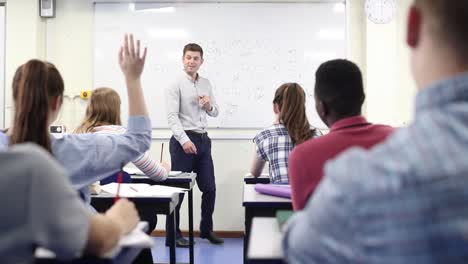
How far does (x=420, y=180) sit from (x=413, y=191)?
0.06 feet

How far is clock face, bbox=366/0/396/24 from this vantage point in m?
4.38

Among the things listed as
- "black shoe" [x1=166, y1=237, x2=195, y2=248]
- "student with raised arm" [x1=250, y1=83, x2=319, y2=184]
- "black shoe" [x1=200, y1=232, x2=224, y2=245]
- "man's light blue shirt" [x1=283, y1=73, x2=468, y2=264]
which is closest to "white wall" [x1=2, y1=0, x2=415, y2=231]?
"black shoe" [x1=200, y1=232, x2=224, y2=245]

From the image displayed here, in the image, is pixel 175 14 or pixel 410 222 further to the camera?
pixel 175 14

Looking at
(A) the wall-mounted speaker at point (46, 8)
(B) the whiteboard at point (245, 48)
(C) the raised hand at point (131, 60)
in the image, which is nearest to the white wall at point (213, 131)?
(A) the wall-mounted speaker at point (46, 8)

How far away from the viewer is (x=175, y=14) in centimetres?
480

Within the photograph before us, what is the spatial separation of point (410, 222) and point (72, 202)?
2.02 ft

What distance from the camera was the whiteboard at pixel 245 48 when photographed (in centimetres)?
475

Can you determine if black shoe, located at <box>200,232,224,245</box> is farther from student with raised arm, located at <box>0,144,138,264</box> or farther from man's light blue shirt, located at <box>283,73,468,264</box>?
man's light blue shirt, located at <box>283,73,468,264</box>

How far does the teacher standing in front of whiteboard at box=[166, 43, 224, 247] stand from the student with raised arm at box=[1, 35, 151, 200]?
2.45 meters

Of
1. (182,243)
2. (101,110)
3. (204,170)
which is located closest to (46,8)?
(204,170)

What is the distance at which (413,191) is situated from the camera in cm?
62

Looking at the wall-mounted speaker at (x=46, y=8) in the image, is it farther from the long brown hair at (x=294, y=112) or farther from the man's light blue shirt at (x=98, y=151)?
the man's light blue shirt at (x=98, y=151)

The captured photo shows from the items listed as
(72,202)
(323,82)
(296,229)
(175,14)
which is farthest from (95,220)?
(175,14)

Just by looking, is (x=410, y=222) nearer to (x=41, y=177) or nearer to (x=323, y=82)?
(x=41, y=177)
